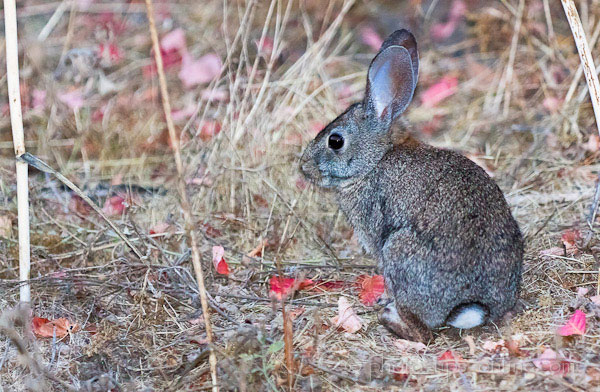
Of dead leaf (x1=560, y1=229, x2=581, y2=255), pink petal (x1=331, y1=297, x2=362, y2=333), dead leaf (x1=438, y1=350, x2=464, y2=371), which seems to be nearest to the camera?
dead leaf (x1=438, y1=350, x2=464, y2=371)

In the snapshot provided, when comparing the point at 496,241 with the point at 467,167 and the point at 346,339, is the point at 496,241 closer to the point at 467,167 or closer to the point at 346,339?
the point at 467,167

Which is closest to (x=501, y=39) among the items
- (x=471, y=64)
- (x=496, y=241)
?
(x=471, y=64)

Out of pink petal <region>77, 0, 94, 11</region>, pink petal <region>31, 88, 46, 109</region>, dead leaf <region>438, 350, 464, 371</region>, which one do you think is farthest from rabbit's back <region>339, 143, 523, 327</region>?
pink petal <region>77, 0, 94, 11</region>

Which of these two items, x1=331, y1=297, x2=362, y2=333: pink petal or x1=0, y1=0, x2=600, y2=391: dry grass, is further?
x1=331, y1=297, x2=362, y2=333: pink petal

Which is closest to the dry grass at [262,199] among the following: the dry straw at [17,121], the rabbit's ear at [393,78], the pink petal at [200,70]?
the pink petal at [200,70]

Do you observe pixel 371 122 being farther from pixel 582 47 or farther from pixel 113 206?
pixel 113 206

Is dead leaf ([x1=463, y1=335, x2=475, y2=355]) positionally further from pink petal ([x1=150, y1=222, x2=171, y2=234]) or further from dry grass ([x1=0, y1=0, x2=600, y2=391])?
pink petal ([x1=150, y1=222, x2=171, y2=234])

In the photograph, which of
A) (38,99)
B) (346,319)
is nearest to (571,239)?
(346,319)
